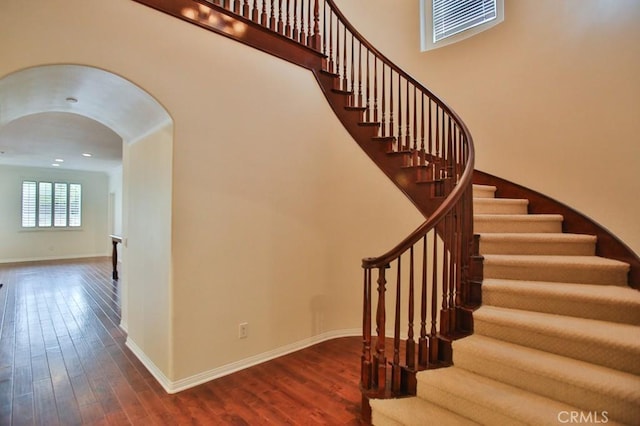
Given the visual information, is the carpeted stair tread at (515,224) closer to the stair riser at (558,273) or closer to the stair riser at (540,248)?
the stair riser at (540,248)

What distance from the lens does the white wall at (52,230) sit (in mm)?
8461

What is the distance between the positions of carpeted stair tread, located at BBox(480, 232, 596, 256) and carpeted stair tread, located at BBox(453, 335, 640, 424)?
39.7 inches

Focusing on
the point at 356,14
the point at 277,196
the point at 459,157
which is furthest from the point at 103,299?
the point at 356,14

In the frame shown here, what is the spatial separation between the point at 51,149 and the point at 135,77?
595cm

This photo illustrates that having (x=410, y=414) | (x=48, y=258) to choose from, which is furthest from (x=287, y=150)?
(x=48, y=258)

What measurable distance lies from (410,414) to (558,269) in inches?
60.5

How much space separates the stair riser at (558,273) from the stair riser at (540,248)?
298 mm

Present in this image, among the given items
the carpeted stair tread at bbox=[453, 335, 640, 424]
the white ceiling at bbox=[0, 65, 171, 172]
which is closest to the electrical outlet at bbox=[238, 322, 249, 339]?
the carpeted stair tread at bbox=[453, 335, 640, 424]

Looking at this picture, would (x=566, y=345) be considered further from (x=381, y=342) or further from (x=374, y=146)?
(x=374, y=146)

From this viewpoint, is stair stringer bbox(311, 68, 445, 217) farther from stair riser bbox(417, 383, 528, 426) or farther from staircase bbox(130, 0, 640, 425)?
stair riser bbox(417, 383, 528, 426)

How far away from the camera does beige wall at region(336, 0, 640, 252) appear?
2924mm

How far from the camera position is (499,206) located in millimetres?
3330

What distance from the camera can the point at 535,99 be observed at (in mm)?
3498

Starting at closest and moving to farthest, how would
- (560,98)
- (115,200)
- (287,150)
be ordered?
1. (287,150)
2. (560,98)
3. (115,200)
